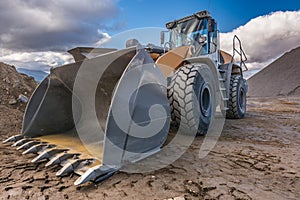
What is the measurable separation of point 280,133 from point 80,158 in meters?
3.42

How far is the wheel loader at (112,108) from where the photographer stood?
1700mm

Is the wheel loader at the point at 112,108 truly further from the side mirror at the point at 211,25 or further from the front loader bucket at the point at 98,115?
the side mirror at the point at 211,25

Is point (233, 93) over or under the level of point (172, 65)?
under

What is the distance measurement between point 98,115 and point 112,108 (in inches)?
50.8

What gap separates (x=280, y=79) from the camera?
25.6 meters

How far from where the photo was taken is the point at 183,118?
9.20ft

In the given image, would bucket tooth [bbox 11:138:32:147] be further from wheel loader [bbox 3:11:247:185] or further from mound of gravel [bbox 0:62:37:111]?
mound of gravel [bbox 0:62:37:111]

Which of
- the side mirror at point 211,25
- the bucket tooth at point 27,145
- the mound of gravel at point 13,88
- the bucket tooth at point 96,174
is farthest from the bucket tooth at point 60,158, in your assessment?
the side mirror at point 211,25

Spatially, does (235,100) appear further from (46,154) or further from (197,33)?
(46,154)

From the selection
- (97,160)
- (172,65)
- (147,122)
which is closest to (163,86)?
(147,122)

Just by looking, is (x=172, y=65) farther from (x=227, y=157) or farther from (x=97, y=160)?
(x=97, y=160)

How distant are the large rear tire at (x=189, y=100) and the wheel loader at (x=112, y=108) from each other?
12 mm

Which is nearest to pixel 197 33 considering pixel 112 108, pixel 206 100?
pixel 206 100

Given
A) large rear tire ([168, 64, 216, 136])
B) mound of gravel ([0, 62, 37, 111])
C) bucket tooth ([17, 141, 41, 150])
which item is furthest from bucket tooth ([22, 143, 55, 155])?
mound of gravel ([0, 62, 37, 111])
